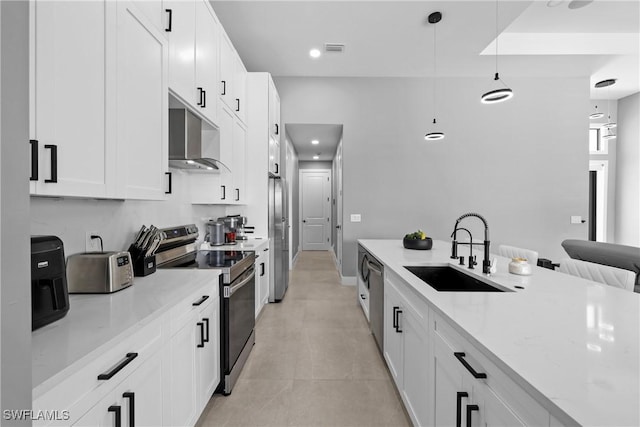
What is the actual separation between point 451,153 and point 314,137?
2.42 m

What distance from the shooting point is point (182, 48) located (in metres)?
1.83

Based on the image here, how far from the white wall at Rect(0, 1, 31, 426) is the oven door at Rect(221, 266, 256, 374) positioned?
4.94ft

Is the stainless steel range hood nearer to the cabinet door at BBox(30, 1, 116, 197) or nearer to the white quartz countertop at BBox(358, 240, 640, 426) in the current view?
the cabinet door at BBox(30, 1, 116, 197)

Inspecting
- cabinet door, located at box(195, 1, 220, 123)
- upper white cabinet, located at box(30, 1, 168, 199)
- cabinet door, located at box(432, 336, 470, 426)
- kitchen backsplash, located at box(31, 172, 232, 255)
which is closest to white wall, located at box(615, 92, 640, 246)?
cabinet door, located at box(432, 336, 470, 426)

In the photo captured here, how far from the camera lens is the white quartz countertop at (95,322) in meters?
0.75

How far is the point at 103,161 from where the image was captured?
3.96 ft

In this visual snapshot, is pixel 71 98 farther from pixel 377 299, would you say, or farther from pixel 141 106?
pixel 377 299

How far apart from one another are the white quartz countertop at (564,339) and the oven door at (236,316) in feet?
3.65

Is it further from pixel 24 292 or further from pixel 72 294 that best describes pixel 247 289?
pixel 24 292

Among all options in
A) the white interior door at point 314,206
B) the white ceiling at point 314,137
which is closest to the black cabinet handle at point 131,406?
the white ceiling at point 314,137

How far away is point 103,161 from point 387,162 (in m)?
4.00

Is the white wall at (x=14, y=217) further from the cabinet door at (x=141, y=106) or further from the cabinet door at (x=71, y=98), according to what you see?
the cabinet door at (x=141, y=106)

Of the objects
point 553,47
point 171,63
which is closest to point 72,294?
point 171,63

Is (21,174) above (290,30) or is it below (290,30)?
below
